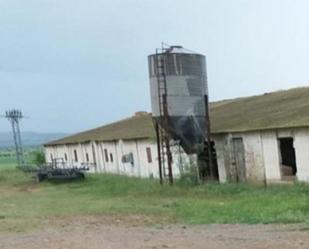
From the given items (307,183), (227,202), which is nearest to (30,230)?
(227,202)

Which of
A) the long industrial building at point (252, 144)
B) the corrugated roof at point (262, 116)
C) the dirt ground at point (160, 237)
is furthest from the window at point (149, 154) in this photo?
the dirt ground at point (160, 237)

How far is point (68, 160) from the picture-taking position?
150ft

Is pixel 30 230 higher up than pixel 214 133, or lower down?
lower down

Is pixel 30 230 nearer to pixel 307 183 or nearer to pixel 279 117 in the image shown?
pixel 307 183

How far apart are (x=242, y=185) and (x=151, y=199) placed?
138 inches

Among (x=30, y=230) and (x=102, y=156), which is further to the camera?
(x=102, y=156)

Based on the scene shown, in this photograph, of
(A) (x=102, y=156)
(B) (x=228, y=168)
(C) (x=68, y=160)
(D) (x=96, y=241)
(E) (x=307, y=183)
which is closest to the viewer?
(D) (x=96, y=241)

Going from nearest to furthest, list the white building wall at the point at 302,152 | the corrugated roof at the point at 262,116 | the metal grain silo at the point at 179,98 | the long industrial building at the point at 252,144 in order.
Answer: the white building wall at the point at 302,152
the long industrial building at the point at 252,144
the corrugated roof at the point at 262,116
the metal grain silo at the point at 179,98

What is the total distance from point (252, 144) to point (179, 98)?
3704 millimetres

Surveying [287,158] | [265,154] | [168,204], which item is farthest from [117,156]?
[168,204]

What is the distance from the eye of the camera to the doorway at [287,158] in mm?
21547

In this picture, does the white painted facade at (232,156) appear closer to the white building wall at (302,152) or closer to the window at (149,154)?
the white building wall at (302,152)

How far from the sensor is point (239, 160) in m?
23.7

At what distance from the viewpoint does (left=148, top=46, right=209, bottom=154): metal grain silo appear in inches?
966
